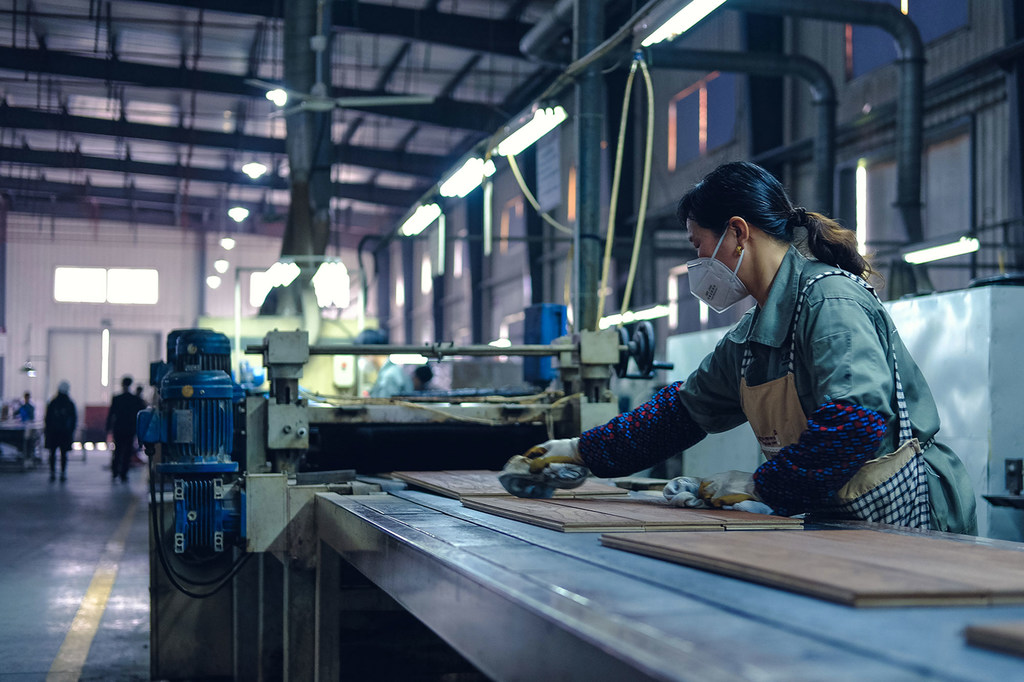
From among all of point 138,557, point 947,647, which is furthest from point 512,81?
point 947,647

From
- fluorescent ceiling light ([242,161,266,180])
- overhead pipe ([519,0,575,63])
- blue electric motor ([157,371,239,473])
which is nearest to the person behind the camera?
blue electric motor ([157,371,239,473])

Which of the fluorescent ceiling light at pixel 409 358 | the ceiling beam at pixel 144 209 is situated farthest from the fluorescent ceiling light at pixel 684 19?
the ceiling beam at pixel 144 209

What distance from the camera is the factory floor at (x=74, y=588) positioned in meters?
4.49

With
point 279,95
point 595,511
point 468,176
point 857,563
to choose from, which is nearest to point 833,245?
point 595,511

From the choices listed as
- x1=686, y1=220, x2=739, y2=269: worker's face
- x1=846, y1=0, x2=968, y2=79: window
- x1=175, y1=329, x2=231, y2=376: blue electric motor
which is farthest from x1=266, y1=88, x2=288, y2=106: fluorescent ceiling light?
x1=686, y1=220, x2=739, y2=269: worker's face

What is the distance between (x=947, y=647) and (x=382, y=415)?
113 inches

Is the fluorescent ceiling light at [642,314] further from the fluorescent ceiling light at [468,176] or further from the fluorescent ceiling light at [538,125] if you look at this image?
the fluorescent ceiling light at [538,125]

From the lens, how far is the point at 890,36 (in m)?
9.58

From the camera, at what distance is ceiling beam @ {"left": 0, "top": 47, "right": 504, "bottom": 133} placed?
13555 mm

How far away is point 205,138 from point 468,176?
1212cm

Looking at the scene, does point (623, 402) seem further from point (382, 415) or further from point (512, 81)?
point (512, 81)

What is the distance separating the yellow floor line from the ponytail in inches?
142

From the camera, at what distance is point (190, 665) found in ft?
13.5

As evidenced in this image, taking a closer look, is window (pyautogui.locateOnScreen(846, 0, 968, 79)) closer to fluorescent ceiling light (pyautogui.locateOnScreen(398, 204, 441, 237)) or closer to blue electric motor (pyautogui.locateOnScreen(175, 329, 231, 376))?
fluorescent ceiling light (pyautogui.locateOnScreen(398, 204, 441, 237))
